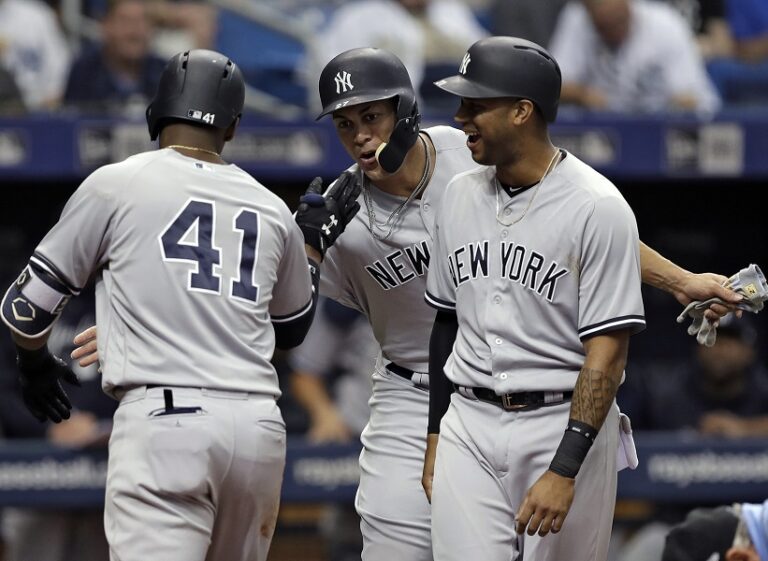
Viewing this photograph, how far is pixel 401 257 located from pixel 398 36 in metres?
3.73

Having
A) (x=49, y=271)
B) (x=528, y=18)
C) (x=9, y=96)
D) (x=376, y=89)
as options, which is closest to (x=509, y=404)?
(x=376, y=89)

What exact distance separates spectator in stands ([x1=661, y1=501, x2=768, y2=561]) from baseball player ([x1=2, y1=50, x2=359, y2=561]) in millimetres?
1691

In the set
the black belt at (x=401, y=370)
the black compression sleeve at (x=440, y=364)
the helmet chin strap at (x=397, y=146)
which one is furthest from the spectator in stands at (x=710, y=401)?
the black compression sleeve at (x=440, y=364)

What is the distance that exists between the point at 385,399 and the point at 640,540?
3121 mm

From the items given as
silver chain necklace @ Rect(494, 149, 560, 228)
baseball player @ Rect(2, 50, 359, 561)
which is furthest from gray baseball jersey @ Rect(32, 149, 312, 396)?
silver chain necklace @ Rect(494, 149, 560, 228)

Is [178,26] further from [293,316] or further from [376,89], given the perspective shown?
[293,316]

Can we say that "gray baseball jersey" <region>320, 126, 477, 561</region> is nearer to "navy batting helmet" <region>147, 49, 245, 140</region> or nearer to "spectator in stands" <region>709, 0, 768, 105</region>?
"navy batting helmet" <region>147, 49, 245, 140</region>

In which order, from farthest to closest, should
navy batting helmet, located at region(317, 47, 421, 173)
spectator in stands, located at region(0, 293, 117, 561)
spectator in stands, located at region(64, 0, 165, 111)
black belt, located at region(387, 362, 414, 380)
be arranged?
spectator in stands, located at region(64, 0, 165, 111), spectator in stands, located at region(0, 293, 117, 561), black belt, located at region(387, 362, 414, 380), navy batting helmet, located at region(317, 47, 421, 173)

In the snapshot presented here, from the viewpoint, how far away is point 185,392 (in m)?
3.66

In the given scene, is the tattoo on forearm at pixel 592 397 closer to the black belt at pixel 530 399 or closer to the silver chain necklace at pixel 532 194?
the black belt at pixel 530 399

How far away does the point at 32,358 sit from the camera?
394 centimetres

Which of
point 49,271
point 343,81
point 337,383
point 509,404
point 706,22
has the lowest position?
point 337,383

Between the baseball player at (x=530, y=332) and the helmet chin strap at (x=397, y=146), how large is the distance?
50 centimetres

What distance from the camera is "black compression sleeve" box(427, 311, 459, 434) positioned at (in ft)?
13.2
